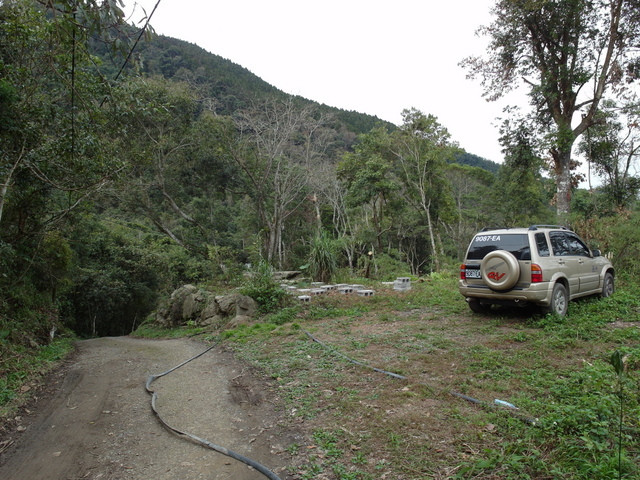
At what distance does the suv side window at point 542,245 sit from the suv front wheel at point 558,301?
60cm

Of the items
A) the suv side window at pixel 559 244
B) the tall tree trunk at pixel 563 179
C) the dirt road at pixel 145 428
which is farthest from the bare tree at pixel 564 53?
the dirt road at pixel 145 428

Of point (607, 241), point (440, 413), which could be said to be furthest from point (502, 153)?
point (440, 413)

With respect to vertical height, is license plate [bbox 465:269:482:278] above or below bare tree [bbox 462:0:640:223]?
below

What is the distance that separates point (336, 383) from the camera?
4418 millimetres

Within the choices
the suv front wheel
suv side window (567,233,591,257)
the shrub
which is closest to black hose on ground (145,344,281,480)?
the shrub

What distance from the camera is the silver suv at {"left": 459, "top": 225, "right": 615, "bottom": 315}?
6152mm

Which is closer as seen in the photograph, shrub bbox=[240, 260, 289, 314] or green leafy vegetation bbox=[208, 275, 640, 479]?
green leafy vegetation bbox=[208, 275, 640, 479]

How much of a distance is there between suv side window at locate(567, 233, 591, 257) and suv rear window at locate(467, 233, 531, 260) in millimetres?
1549

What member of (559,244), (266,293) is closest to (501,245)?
(559,244)

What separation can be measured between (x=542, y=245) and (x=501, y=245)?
67cm

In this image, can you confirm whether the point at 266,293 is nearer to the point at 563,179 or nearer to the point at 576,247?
the point at 576,247

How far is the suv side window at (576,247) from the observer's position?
23.5 feet

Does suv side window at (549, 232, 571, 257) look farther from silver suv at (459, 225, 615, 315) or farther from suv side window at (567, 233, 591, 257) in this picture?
suv side window at (567, 233, 591, 257)

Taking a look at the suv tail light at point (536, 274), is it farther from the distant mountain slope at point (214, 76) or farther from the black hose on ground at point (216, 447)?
the distant mountain slope at point (214, 76)
